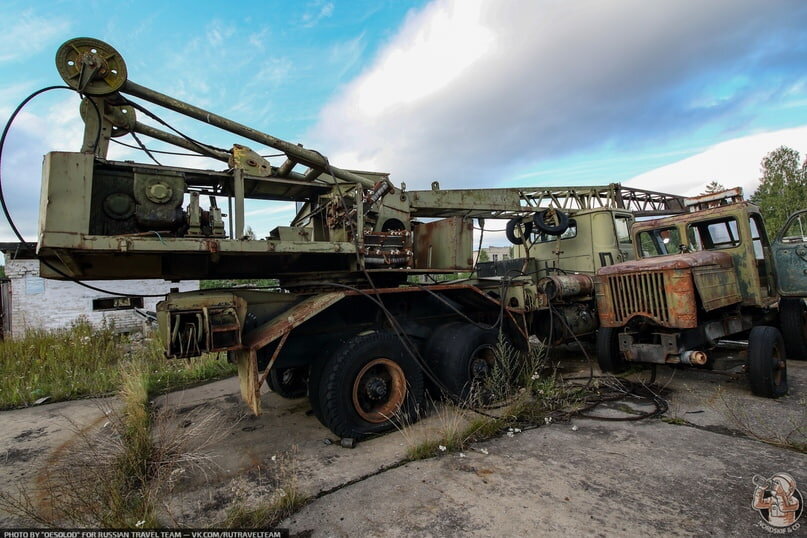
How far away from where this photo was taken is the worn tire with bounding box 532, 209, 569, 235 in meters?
6.14

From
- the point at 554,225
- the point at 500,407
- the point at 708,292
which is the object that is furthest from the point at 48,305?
the point at 708,292

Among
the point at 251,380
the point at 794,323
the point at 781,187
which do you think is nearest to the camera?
the point at 251,380

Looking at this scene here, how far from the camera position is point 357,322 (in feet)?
14.6

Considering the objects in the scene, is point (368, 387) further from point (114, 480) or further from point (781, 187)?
point (781, 187)

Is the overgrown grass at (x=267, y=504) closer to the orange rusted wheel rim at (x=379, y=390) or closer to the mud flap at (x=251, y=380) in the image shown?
the mud flap at (x=251, y=380)

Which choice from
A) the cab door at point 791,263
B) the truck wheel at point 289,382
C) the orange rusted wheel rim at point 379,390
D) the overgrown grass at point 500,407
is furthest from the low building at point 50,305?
the cab door at point 791,263

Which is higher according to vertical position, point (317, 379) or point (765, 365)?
point (317, 379)

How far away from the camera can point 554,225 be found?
6.32 meters

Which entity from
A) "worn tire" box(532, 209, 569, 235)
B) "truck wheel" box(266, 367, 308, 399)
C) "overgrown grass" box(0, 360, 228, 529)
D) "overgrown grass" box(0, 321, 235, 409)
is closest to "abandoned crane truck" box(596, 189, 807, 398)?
"worn tire" box(532, 209, 569, 235)

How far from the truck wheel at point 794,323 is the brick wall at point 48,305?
1456 centimetres

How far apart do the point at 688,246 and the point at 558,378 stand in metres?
2.56

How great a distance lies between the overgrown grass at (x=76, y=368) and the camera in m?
6.18

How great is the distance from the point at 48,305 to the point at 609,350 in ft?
47.2

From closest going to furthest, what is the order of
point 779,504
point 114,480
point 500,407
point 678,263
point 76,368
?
point 779,504, point 114,480, point 500,407, point 678,263, point 76,368
